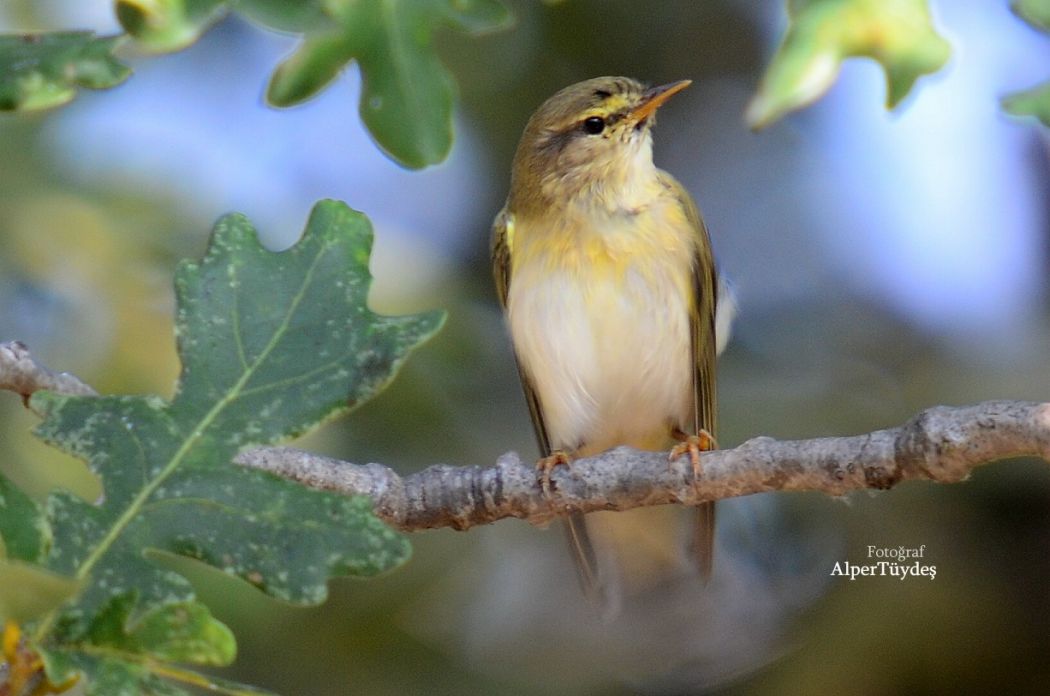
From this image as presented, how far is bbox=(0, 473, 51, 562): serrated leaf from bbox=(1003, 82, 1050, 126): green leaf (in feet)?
3.99

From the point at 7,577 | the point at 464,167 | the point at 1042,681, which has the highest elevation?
the point at 464,167

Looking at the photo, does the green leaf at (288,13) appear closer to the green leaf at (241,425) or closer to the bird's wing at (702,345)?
the green leaf at (241,425)

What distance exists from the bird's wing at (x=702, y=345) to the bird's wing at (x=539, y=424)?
372 mm

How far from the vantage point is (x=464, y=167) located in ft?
19.0

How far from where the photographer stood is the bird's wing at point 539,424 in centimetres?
417

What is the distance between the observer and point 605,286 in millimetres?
3814

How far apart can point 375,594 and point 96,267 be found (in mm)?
1660

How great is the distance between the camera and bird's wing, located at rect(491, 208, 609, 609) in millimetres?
4172

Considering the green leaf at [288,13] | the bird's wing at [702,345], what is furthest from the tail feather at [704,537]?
the green leaf at [288,13]

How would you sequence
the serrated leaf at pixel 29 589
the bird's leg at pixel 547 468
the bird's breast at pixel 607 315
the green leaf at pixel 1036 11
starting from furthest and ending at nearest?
the bird's breast at pixel 607 315 < the bird's leg at pixel 547 468 < the green leaf at pixel 1036 11 < the serrated leaf at pixel 29 589

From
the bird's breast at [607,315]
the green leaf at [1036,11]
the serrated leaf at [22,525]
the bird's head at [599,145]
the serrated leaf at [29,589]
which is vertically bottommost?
the serrated leaf at [29,589]

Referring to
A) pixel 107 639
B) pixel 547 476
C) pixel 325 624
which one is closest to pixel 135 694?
pixel 107 639

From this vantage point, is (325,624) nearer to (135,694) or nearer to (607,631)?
(607,631)

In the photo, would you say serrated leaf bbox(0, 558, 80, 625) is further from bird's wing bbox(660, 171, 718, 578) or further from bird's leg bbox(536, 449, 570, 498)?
bird's wing bbox(660, 171, 718, 578)
